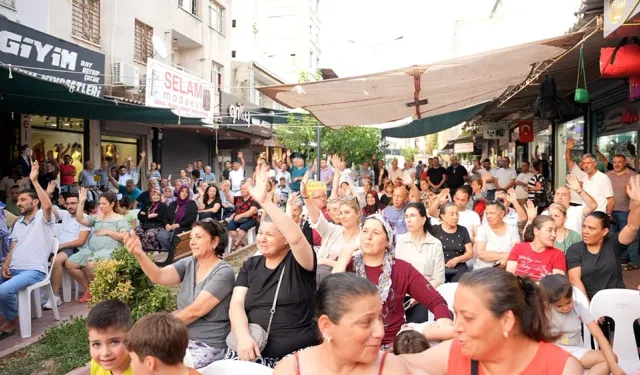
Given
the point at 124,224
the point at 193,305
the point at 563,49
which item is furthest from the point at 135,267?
the point at 563,49

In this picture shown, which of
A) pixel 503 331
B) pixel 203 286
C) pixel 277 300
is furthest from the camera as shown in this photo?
pixel 203 286

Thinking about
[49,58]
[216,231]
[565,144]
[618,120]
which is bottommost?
[216,231]

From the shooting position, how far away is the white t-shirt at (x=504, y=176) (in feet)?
40.7

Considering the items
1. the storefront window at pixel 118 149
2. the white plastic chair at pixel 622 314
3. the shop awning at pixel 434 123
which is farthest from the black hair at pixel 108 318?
the storefront window at pixel 118 149

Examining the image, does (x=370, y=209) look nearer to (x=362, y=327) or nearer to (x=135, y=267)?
(x=135, y=267)

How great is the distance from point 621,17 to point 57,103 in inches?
364

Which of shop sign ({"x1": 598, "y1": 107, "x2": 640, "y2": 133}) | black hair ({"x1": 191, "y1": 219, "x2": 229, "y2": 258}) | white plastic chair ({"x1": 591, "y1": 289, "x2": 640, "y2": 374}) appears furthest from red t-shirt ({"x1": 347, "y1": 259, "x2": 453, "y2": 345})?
shop sign ({"x1": 598, "y1": 107, "x2": 640, "y2": 133})

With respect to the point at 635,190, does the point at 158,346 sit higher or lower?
lower

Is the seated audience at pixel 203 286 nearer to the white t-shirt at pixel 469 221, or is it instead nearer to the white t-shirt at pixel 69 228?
the white t-shirt at pixel 469 221

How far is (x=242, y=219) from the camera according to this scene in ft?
34.6

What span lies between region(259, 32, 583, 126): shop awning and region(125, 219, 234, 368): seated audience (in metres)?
3.40

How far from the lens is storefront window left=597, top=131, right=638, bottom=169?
8.98 metres

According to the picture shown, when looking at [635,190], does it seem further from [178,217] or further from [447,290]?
[178,217]

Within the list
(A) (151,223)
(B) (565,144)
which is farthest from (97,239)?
(B) (565,144)
